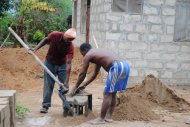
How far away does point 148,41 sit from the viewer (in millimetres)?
12578

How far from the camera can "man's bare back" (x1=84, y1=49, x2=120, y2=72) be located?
6.95 m

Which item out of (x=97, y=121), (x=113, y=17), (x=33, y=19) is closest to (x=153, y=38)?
(x=113, y=17)

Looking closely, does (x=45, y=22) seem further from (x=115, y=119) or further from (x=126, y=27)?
(x=115, y=119)

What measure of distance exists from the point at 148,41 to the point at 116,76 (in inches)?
230

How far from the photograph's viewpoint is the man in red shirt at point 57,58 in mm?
7812

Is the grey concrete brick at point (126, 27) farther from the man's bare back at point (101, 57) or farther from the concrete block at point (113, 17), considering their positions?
the man's bare back at point (101, 57)

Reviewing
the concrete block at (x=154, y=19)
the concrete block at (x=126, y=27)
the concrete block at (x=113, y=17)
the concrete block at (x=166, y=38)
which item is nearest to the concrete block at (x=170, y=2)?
the concrete block at (x=154, y=19)

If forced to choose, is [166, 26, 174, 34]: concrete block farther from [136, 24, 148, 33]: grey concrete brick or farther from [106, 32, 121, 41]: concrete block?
[106, 32, 121, 41]: concrete block

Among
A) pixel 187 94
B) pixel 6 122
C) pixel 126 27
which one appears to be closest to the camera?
pixel 6 122

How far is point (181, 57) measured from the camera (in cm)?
1282

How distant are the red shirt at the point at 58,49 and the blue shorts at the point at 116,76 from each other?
1.19 meters

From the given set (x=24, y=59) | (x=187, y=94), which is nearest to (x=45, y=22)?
(x=24, y=59)

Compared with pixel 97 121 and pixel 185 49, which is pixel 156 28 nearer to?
pixel 185 49

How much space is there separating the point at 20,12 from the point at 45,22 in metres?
→ 5.12
